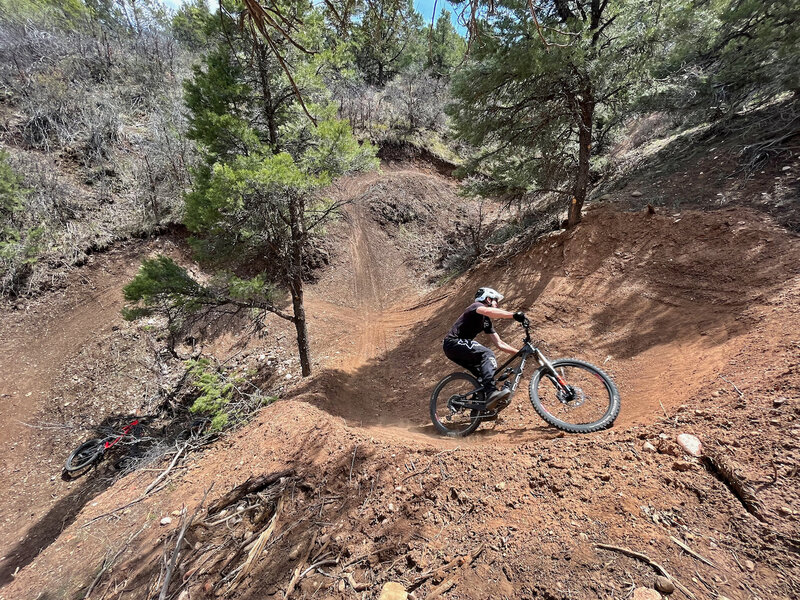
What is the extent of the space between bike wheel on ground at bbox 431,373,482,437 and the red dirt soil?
308mm

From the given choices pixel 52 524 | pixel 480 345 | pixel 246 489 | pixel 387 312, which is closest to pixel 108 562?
pixel 246 489

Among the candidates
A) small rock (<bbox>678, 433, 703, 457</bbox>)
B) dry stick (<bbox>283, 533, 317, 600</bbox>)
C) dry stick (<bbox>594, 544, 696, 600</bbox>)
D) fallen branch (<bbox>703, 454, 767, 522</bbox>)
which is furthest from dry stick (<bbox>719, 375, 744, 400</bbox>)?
dry stick (<bbox>283, 533, 317, 600</bbox>)

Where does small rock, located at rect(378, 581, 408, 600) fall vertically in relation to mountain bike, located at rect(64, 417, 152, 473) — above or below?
above

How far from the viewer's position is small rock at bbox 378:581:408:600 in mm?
2211

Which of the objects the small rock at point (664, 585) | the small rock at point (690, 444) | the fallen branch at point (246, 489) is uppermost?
the small rock at point (690, 444)

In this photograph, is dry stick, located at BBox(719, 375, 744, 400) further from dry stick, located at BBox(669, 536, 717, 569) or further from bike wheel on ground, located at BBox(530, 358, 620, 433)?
dry stick, located at BBox(669, 536, 717, 569)

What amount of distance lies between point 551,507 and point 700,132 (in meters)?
12.0

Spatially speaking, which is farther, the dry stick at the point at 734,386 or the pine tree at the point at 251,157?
the pine tree at the point at 251,157

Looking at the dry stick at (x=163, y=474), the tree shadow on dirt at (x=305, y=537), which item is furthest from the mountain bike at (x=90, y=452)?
the tree shadow on dirt at (x=305, y=537)

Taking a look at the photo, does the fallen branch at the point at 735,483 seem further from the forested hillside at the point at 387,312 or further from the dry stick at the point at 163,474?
the dry stick at the point at 163,474

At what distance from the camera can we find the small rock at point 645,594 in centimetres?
183

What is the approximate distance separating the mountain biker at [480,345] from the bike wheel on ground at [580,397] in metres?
0.52

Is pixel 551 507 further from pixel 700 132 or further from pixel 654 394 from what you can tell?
pixel 700 132

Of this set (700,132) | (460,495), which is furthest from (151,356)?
(700,132)
